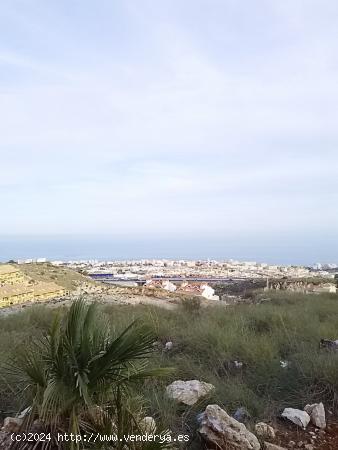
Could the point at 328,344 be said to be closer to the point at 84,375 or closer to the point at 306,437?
the point at 306,437

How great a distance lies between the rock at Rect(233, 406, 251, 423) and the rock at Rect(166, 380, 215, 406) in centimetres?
41

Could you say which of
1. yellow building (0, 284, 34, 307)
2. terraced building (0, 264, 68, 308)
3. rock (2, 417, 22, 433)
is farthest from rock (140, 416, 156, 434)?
yellow building (0, 284, 34, 307)

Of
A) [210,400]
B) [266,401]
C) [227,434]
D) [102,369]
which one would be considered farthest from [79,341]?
[266,401]

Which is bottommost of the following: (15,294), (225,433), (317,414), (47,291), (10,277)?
(47,291)

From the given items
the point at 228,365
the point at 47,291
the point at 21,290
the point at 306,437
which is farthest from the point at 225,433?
the point at 47,291

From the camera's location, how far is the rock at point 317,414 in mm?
4531

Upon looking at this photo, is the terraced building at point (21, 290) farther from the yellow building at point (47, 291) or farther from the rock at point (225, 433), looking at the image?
the rock at point (225, 433)

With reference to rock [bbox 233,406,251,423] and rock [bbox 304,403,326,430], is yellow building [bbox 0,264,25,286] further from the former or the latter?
rock [bbox 304,403,326,430]

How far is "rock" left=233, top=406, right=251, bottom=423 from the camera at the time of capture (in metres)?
4.52

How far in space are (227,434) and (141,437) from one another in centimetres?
94

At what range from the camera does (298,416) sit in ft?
14.8

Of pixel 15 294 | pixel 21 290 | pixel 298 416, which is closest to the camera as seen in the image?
pixel 298 416

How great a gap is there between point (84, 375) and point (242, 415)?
2.17 metres

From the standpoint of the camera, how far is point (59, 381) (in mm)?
3109
